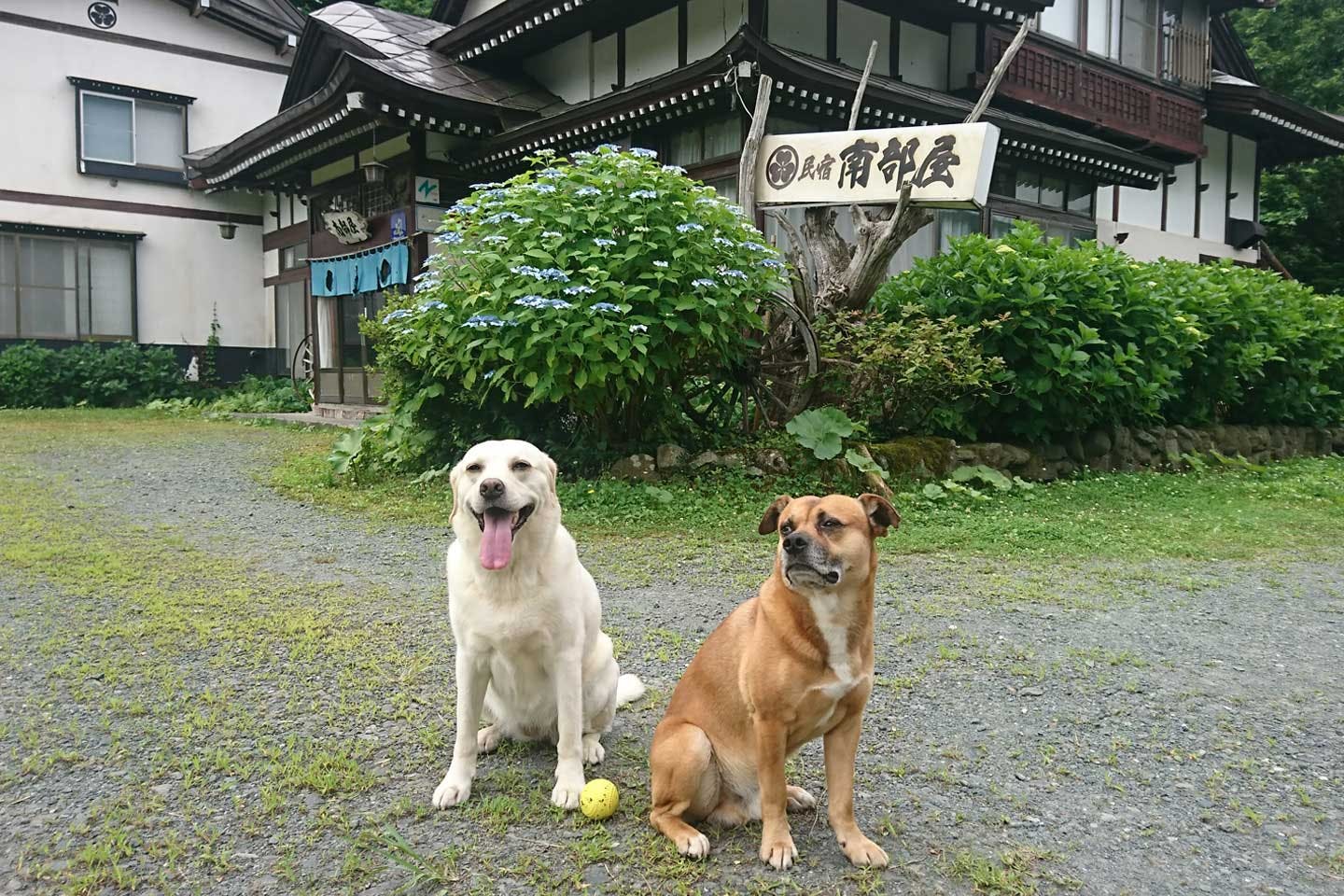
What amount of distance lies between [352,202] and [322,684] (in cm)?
1375

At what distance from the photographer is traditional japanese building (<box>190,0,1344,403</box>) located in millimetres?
11594

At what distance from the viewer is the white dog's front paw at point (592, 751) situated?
299 centimetres

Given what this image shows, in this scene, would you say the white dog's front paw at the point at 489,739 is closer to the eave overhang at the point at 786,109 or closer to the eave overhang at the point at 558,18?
the eave overhang at the point at 786,109

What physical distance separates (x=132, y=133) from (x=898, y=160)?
60.0ft

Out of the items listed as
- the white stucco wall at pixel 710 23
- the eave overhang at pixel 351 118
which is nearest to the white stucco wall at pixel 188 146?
the eave overhang at pixel 351 118

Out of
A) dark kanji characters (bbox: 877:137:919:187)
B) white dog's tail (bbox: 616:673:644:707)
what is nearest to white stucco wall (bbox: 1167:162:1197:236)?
dark kanji characters (bbox: 877:137:919:187)

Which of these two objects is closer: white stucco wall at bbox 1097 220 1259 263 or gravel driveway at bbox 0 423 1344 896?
gravel driveway at bbox 0 423 1344 896

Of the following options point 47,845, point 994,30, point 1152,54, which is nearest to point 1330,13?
point 1152,54

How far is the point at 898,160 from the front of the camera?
25.3ft

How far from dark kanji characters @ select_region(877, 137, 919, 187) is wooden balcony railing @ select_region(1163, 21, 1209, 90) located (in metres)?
12.4

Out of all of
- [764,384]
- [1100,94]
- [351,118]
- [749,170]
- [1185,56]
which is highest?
[1185,56]

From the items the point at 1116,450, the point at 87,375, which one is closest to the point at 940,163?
the point at 1116,450

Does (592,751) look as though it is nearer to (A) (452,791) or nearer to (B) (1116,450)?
(A) (452,791)

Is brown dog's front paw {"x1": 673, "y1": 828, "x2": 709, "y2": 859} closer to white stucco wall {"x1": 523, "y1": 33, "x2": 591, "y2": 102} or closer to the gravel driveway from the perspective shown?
the gravel driveway
